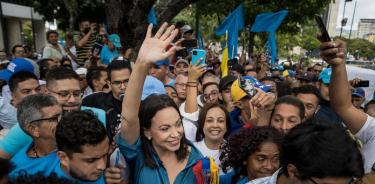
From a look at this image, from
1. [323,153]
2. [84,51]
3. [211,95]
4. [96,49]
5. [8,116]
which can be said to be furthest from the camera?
[84,51]

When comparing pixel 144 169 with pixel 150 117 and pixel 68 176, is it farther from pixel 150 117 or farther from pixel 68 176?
pixel 68 176

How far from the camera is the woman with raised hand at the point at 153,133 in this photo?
5.81 ft

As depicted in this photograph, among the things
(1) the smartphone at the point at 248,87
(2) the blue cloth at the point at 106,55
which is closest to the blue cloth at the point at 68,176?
(1) the smartphone at the point at 248,87

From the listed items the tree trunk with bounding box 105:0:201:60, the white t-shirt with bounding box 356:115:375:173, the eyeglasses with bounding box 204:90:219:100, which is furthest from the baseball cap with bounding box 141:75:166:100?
the tree trunk with bounding box 105:0:201:60

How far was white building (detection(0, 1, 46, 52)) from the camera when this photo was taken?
70.3ft

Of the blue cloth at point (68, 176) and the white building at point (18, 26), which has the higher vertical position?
the white building at point (18, 26)

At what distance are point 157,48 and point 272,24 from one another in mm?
6775

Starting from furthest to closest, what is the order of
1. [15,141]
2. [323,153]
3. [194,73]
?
[194,73]
[15,141]
[323,153]

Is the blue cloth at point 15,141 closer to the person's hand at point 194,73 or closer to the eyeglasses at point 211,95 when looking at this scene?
the person's hand at point 194,73

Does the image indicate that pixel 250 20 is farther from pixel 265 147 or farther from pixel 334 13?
pixel 334 13

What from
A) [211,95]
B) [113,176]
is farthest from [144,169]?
[211,95]

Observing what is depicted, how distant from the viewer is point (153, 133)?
6.39ft

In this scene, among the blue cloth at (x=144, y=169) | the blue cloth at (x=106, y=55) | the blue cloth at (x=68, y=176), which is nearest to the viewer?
the blue cloth at (x=68, y=176)

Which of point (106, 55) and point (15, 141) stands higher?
point (106, 55)
